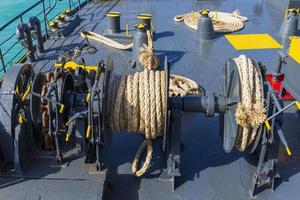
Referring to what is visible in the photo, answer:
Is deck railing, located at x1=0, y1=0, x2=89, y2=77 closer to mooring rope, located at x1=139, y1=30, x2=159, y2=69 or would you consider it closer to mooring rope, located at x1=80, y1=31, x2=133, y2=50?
mooring rope, located at x1=80, y1=31, x2=133, y2=50

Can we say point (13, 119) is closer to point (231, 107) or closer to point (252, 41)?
point (231, 107)

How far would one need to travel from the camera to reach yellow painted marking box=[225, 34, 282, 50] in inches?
254

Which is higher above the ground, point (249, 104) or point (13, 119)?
point (249, 104)

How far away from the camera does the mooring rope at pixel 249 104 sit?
283cm

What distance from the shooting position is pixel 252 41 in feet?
→ 22.0

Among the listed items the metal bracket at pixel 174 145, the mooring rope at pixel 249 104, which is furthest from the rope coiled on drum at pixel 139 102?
the mooring rope at pixel 249 104

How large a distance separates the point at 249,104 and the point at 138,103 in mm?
923

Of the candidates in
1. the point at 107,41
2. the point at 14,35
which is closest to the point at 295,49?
the point at 107,41

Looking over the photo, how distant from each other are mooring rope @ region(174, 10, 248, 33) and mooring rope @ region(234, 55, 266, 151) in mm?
4193

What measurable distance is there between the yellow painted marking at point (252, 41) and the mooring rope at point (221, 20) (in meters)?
0.26

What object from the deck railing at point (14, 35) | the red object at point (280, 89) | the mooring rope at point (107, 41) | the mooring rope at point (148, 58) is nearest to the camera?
the red object at point (280, 89)

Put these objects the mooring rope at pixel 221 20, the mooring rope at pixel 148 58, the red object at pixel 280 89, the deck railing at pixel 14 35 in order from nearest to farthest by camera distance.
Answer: the red object at pixel 280 89 < the mooring rope at pixel 148 58 < the deck railing at pixel 14 35 < the mooring rope at pixel 221 20

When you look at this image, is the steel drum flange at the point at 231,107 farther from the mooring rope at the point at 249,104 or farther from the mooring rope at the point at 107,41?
the mooring rope at the point at 107,41

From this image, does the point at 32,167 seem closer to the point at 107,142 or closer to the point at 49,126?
the point at 49,126
